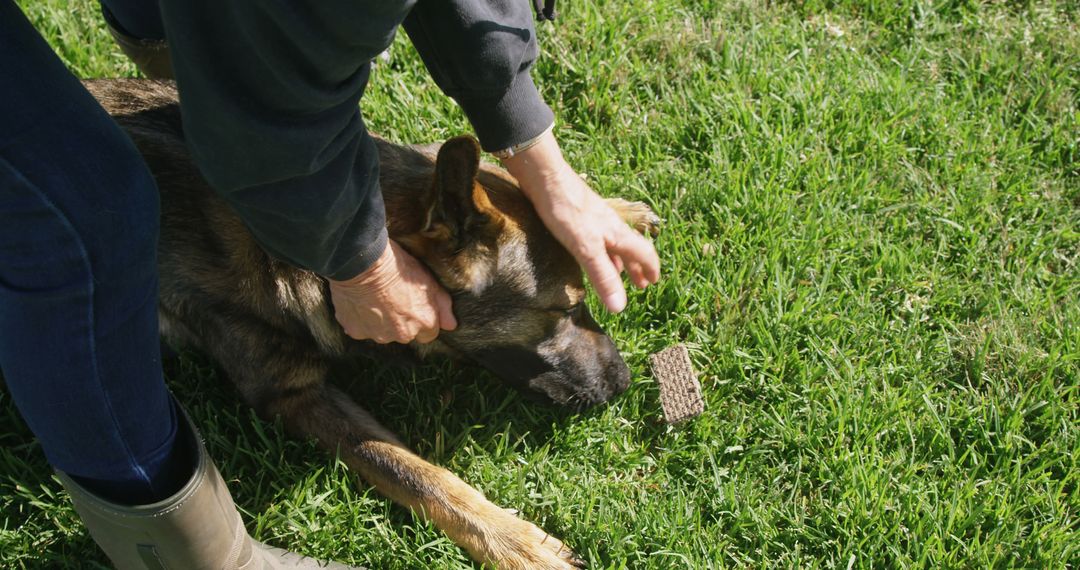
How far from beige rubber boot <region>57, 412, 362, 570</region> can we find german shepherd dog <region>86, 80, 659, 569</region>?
2.33 feet

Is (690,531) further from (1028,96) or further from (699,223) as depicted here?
(1028,96)

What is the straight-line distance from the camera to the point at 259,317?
131 inches

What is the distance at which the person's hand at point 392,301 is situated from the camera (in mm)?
2744

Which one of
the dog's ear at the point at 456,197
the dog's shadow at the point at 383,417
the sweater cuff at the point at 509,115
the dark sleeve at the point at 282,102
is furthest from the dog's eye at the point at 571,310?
the dark sleeve at the point at 282,102

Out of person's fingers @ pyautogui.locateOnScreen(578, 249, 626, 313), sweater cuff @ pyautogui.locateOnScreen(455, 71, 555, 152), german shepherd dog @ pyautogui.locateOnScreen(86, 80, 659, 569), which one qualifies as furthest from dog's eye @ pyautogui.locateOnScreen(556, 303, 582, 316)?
sweater cuff @ pyautogui.locateOnScreen(455, 71, 555, 152)

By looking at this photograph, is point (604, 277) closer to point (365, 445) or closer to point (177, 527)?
point (365, 445)

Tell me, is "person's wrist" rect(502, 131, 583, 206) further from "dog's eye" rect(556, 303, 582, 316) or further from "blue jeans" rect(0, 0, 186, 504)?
"blue jeans" rect(0, 0, 186, 504)

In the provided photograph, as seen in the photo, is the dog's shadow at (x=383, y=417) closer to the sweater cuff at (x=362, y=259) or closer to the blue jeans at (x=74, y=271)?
the sweater cuff at (x=362, y=259)

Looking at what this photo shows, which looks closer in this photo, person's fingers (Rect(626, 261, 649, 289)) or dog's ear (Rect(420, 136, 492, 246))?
dog's ear (Rect(420, 136, 492, 246))

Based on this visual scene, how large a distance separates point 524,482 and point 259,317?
118 cm

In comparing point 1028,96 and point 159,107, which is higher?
point 159,107

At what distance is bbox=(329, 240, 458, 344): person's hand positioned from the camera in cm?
274

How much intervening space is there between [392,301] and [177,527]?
89cm

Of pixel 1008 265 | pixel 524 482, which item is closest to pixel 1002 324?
pixel 1008 265
